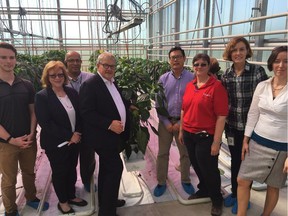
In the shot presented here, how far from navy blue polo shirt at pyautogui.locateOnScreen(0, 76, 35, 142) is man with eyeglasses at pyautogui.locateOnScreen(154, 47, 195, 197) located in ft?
3.10

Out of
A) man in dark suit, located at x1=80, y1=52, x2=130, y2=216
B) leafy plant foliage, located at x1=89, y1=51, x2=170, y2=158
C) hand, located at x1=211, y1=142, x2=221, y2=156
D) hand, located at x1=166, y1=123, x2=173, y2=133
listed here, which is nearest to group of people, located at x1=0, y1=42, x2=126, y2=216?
man in dark suit, located at x1=80, y1=52, x2=130, y2=216

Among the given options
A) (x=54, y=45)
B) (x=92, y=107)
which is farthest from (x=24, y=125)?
(x=54, y=45)

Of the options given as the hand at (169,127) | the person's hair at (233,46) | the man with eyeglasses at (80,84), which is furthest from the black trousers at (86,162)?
the person's hair at (233,46)

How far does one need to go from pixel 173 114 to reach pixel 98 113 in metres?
0.69

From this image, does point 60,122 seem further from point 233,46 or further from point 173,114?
point 233,46

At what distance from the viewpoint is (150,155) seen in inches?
115

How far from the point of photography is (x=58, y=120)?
1.70m

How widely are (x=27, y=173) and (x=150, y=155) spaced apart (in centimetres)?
140

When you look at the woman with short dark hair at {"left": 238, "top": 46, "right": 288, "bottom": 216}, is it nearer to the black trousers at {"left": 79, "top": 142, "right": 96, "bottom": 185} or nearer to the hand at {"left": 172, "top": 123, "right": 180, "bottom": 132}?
the hand at {"left": 172, "top": 123, "right": 180, "bottom": 132}

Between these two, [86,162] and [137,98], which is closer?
[137,98]

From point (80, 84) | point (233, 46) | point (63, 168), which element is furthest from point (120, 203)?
point (233, 46)

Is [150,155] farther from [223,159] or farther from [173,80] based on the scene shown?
[173,80]

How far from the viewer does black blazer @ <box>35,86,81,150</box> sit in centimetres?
163

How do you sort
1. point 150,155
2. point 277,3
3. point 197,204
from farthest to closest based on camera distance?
point 150,155
point 277,3
point 197,204
